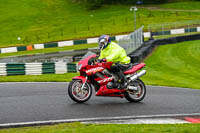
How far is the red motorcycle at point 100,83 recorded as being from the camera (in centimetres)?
987

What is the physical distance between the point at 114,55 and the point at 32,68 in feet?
32.6

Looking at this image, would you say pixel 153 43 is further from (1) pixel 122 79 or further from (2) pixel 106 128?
(2) pixel 106 128

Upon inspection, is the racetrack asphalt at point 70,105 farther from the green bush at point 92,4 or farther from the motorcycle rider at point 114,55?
the green bush at point 92,4

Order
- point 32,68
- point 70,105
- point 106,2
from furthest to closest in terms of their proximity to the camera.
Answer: point 106,2
point 32,68
point 70,105

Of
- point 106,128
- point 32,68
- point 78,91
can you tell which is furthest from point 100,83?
point 32,68

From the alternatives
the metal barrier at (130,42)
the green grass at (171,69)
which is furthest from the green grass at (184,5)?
the metal barrier at (130,42)

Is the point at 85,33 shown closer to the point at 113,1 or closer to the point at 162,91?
the point at 113,1

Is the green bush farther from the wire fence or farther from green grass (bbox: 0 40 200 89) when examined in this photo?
green grass (bbox: 0 40 200 89)

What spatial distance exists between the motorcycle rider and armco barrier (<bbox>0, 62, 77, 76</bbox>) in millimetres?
9489

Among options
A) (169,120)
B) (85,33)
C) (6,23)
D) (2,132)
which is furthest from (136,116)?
(6,23)

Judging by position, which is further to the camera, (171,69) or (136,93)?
(171,69)

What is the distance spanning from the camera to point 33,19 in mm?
71875

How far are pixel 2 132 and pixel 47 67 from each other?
12.4 meters

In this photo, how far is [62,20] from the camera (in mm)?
70188
